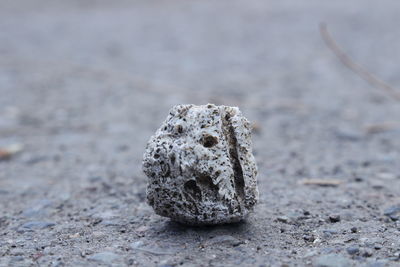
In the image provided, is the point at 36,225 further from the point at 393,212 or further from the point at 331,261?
the point at 393,212

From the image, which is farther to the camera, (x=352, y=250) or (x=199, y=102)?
(x=199, y=102)

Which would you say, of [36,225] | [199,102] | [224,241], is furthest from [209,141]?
[199,102]

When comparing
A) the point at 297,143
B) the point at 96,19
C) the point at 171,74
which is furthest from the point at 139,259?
the point at 96,19

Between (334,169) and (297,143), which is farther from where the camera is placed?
(297,143)

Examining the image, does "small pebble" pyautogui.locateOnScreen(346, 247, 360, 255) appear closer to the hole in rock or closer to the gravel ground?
the gravel ground

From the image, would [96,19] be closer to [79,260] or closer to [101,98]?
[101,98]

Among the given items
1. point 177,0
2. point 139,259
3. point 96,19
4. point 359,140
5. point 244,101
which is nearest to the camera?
point 139,259
